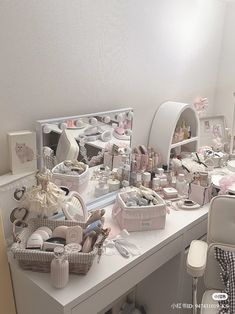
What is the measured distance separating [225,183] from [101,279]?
3.26 feet

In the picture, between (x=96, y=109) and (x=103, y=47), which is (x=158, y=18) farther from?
(x=96, y=109)

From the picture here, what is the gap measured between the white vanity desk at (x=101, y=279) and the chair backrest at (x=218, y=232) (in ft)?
0.50

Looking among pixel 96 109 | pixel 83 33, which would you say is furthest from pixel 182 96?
pixel 83 33

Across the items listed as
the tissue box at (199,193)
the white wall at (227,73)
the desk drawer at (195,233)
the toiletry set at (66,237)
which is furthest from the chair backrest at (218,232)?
the white wall at (227,73)

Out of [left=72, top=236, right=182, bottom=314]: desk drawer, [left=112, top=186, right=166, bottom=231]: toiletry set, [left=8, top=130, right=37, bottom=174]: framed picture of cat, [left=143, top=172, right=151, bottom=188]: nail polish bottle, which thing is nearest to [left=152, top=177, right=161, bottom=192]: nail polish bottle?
[left=143, top=172, right=151, bottom=188]: nail polish bottle

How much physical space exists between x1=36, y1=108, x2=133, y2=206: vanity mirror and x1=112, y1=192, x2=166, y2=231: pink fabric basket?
0.25 meters

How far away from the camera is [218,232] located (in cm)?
154

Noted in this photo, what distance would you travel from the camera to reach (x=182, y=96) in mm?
2363

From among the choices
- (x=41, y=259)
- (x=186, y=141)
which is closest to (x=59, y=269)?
(x=41, y=259)

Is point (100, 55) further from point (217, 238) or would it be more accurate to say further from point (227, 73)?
point (227, 73)

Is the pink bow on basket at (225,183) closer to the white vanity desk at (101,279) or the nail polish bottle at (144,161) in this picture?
the white vanity desk at (101,279)

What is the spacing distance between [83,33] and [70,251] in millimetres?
1033

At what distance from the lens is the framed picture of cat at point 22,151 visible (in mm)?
1368

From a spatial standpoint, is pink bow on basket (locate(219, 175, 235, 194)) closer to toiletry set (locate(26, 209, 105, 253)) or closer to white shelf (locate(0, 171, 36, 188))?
toiletry set (locate(26, 209, 105, 253))
